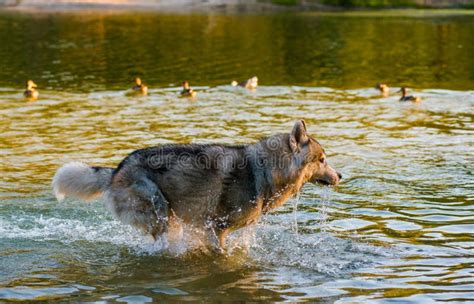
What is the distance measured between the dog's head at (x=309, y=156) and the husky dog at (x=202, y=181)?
0.05ft

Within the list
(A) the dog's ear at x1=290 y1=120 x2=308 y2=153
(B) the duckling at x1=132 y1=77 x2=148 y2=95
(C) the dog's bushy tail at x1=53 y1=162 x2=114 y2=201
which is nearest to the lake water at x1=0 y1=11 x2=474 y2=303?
(B) the duckling at x1=132 y1=77 x2=148 y2=95

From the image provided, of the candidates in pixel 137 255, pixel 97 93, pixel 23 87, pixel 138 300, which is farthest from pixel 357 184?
pixel 23 87

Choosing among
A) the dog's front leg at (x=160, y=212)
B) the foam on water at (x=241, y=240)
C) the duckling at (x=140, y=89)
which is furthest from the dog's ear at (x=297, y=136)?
the duckling at (x=140, y=89)

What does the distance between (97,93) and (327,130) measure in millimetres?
9240

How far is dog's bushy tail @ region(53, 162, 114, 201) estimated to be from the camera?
1233 cm

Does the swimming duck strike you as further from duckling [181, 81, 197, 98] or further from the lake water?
duckling [181, 81, 197, 98]

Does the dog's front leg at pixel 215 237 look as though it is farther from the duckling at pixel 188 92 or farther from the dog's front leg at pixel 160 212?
the duckling at pixel 188 92

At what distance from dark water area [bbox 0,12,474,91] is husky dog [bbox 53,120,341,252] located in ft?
58.8

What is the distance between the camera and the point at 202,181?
12.2 m

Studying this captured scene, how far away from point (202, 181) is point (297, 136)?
4.80ft

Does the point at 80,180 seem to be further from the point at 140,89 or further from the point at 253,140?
the point at 140,89

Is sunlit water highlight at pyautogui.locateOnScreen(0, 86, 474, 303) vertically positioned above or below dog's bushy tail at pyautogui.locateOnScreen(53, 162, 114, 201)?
below

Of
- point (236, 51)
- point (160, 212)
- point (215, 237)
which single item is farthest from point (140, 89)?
point (160, 212)

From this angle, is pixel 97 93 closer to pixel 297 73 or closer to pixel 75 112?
pixel 75 112
